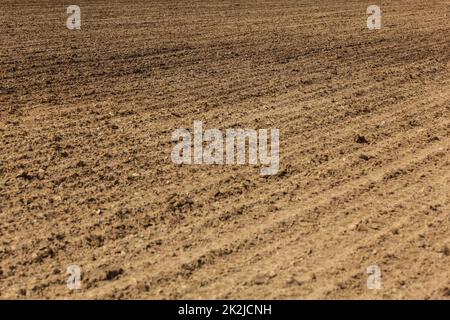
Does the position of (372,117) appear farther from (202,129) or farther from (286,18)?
(286,18)

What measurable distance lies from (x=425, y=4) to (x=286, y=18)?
458 centimetres

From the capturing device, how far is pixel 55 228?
4.78 m

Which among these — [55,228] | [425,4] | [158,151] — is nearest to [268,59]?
[158,151]

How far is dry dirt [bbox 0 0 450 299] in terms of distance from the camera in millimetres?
4348

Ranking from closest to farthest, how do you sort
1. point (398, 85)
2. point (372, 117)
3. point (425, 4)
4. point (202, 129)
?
point (202, 129) < point (372, 117) < point (398, 85) < point (425, 4)

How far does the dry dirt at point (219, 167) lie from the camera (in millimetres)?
4348

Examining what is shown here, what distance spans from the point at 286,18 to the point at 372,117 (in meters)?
5.35

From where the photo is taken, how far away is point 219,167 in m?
5.85

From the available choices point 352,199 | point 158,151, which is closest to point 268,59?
point 158,151

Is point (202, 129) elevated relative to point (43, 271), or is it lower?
elevated
